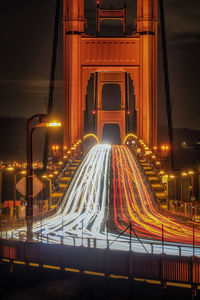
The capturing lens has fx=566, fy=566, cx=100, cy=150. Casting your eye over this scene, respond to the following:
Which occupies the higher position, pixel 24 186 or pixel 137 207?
pixel 24 186

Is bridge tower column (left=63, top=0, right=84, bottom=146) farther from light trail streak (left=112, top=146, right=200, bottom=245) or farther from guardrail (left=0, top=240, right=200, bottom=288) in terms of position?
guardrail (left=0, top=240, right=200, bottom=288)

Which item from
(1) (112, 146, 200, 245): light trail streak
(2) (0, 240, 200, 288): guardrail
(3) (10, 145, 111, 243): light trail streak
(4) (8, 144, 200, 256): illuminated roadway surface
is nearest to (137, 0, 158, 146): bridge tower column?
(1) (112, 146, 200, 245): light trail streak

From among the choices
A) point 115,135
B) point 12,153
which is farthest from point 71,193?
point 12,153

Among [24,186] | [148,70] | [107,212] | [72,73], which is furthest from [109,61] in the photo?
[24,186]

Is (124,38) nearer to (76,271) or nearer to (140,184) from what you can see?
(140,184)

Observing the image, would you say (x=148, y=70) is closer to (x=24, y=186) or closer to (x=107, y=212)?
(x=107, y=212)

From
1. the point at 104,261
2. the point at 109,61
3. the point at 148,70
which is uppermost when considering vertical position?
the point at 109,61

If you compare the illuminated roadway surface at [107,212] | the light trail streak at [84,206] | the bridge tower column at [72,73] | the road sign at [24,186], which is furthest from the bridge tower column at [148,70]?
the road sign at [24,186]
